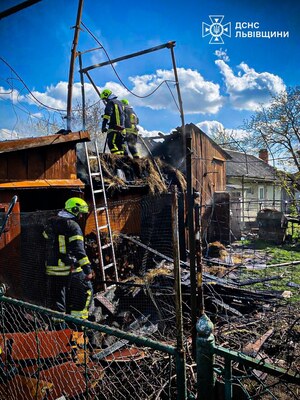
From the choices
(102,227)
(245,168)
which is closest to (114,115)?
(102,227)

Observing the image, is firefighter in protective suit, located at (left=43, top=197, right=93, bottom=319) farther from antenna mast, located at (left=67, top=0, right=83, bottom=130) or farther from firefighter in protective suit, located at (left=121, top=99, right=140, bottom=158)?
firefighter in protective suit, located at (left=121, top=99, right=140, bottom=158)

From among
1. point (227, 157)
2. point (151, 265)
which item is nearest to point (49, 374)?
point (151, 265)

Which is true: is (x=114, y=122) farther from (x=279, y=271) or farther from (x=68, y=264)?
(x=279, y=271)

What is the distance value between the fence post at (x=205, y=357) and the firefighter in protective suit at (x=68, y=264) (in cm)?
363

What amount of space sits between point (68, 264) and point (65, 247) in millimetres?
327

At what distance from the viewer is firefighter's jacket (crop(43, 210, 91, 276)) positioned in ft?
16.2

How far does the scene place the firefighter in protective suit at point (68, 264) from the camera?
495 cm

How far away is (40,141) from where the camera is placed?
595cm

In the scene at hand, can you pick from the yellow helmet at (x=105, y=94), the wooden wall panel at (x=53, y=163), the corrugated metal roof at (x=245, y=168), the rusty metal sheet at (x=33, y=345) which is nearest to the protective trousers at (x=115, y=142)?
the yellow helmet at (x=105, y=94)

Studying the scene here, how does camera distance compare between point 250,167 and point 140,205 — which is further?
point 250,167

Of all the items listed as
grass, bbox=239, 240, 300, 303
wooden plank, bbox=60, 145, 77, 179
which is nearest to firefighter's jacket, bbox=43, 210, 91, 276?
wooden plank, bbox=60, 145, 77, 179

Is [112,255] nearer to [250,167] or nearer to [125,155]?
[125,155]

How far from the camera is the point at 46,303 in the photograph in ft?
17.4

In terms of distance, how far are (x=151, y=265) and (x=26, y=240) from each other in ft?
11.3
